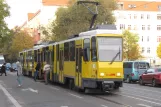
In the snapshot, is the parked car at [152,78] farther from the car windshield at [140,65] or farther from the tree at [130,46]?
the tree at [130,46]

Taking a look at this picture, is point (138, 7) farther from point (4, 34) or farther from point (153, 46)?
point (4, 34)

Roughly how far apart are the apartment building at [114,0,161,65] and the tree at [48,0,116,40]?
42887 mm

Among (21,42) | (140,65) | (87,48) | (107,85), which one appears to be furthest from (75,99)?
(21,42)

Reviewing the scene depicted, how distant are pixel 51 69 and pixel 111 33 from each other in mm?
10304

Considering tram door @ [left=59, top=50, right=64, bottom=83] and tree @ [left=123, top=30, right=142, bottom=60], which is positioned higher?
tree @ [left=123, top=30, right=142, bottom=60]

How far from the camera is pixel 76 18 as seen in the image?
6053cm

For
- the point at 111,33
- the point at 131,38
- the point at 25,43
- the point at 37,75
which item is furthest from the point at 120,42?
the point at 25,43

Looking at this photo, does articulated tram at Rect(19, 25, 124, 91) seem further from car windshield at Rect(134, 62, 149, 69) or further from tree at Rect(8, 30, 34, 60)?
tree at Rect(8, 30, 34, 60)

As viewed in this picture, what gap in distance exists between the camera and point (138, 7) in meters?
109

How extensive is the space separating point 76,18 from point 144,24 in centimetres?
5161

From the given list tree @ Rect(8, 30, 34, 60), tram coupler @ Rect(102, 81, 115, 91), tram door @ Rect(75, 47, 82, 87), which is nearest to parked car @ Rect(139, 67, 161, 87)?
tram door @ Rect(75, 47, 82, 87)

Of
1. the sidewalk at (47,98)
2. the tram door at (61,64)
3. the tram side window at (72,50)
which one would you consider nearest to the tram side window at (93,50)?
the sidewalk at (47,98)

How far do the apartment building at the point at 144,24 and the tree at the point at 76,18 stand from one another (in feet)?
141

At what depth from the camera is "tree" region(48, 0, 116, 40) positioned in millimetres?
59344
